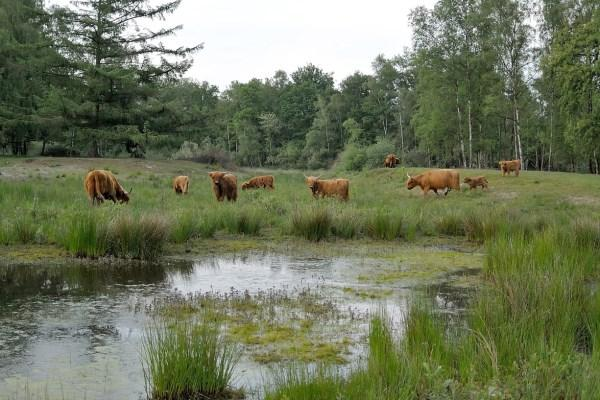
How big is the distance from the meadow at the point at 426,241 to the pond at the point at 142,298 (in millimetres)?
454

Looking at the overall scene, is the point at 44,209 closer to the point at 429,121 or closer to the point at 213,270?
the point at 213,270

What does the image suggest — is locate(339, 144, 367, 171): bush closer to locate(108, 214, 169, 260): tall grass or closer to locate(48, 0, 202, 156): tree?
locate(48, 0, 202, 156): tree

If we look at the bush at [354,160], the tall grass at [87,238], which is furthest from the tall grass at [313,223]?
the bush at [354,160]

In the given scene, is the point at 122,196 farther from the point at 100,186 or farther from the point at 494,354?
the point at 494,354

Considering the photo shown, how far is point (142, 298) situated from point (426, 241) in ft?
24.6

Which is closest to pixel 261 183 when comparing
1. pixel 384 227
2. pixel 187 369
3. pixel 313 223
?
pixel 384 227

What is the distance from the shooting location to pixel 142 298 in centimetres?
737

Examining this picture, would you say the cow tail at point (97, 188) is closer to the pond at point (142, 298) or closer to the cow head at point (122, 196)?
the cow head at point (122, 196)

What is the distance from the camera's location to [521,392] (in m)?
3.74

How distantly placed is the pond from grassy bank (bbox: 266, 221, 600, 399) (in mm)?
784

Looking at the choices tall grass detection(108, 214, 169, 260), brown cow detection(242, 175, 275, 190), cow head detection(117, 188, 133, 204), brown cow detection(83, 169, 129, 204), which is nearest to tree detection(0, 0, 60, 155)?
brown cow detection(242, 175, 275, 190)

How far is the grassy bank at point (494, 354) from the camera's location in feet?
12.0

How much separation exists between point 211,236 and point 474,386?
936 cm

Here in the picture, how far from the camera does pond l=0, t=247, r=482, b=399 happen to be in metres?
4.86
